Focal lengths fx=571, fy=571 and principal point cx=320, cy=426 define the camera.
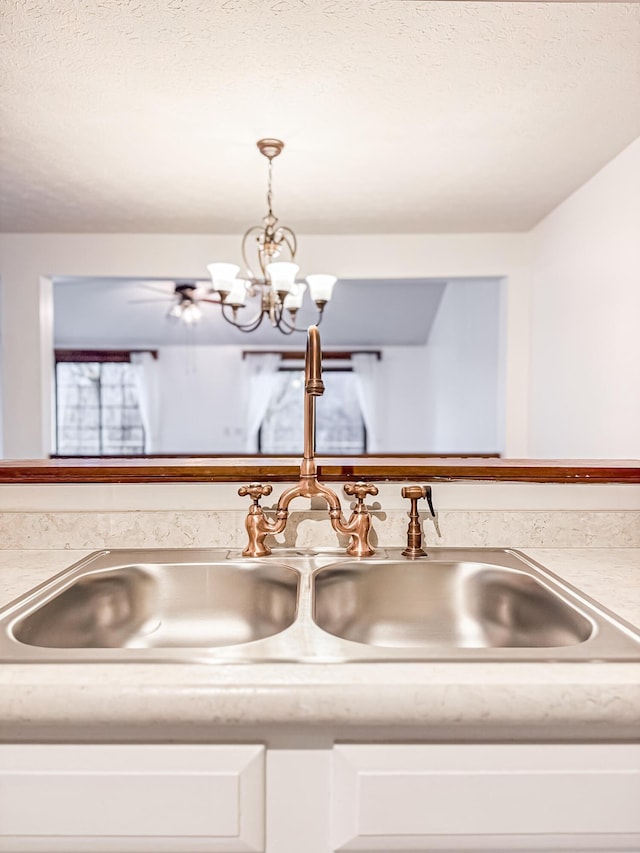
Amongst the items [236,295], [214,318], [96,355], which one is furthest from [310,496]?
[96,355]

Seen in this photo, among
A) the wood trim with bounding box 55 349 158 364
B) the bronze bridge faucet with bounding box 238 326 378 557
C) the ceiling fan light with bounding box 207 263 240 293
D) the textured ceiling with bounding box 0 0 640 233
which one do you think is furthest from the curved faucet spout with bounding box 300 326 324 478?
the wood trim with bounding box 55 349 158 364

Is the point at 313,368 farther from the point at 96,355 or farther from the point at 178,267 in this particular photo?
the point at 96,355

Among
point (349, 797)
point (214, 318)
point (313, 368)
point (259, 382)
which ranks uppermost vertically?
point (214, 318)

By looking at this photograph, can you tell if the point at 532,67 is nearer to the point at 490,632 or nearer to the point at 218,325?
the point at 490,632

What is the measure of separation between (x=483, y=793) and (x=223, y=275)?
230 cm

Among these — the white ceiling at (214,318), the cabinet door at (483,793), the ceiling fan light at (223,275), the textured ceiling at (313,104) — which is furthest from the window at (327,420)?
the cabinet door at (483,793)

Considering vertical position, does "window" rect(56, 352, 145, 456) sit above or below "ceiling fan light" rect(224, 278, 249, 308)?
below

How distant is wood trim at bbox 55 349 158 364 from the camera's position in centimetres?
752

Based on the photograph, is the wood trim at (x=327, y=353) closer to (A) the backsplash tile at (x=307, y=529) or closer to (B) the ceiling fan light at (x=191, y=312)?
(B) the ceiling fan light at (x=191, y=312)

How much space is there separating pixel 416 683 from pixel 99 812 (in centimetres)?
38

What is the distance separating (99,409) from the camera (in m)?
7.80

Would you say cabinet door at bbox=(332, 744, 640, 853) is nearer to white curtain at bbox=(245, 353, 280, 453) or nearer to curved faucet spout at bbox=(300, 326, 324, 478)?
curved faucet spout at bbox=(300, 326, 324, 478)

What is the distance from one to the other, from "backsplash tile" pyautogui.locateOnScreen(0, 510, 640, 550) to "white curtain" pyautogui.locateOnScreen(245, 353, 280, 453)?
648 cm

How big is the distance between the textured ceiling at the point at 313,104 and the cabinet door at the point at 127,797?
183cm
